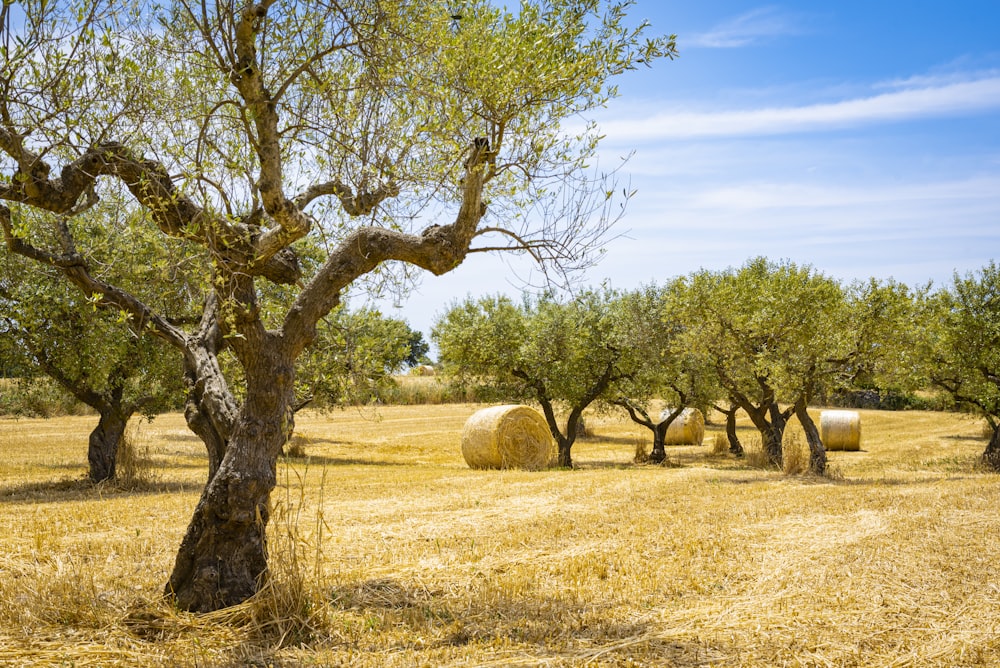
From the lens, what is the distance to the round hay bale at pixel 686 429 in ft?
114

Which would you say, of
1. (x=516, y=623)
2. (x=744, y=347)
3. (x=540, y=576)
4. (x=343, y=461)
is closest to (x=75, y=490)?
(x=343, y=461)

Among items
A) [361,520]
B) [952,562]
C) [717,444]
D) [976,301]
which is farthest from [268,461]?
[717,444]

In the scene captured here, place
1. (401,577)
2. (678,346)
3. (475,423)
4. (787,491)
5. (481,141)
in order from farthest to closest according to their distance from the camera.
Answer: (475,423) → (678,346) → (787,491) → (401,577) → (481,141)

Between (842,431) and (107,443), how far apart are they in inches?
1008

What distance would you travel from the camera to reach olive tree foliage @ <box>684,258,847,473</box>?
18.7m

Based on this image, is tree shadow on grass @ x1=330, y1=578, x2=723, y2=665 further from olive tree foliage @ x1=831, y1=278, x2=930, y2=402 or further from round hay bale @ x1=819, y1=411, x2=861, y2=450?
round hay bale @ x1=819, y1=411, x2=861, y2=450

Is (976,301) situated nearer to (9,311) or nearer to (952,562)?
(952,562)

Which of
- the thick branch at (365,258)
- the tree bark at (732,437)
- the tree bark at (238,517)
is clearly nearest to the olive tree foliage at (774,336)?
the tree bark at (732,437)

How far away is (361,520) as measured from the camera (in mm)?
12852

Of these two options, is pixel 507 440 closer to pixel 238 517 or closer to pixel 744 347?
pixel 744 347

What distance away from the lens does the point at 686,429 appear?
35.1 m

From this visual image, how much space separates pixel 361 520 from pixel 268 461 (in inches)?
228

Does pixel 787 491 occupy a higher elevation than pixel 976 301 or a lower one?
lower

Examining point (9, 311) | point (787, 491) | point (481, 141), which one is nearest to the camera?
point (481, 141)
